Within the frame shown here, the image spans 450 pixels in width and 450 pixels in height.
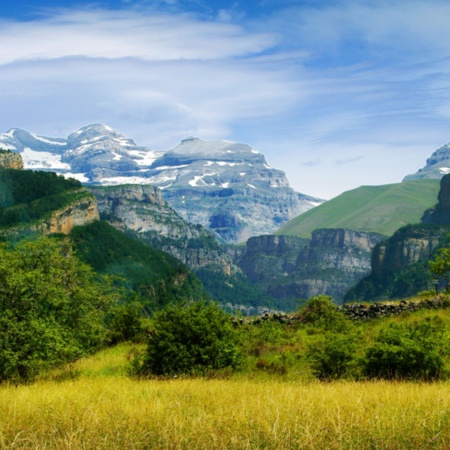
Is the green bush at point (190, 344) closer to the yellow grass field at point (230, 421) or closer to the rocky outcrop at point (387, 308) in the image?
the yellow grass field at point (230, 421)

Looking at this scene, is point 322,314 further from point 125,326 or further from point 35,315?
point 35,315

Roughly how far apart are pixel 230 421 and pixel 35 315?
12.6 meters

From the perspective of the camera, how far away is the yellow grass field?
8.30m

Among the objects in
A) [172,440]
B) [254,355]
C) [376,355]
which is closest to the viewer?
[172,440]

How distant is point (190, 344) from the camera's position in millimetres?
19859

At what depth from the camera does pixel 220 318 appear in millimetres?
20984

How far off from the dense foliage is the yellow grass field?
7.01m

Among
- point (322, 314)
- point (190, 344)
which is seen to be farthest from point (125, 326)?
point (190, 344)

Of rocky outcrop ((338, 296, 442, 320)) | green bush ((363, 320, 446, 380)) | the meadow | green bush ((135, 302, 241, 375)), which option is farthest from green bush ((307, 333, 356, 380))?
rocky outcrop ((338, 296, 442, 320))

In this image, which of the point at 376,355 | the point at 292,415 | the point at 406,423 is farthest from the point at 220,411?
the point at 376,355

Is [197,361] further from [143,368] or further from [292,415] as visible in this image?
[292,415]

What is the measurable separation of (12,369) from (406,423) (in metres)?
14.6

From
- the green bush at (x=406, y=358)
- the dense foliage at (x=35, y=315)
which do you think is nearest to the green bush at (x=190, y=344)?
the dense foliage at (x=35, y=315)

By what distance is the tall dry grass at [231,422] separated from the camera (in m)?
8.30
